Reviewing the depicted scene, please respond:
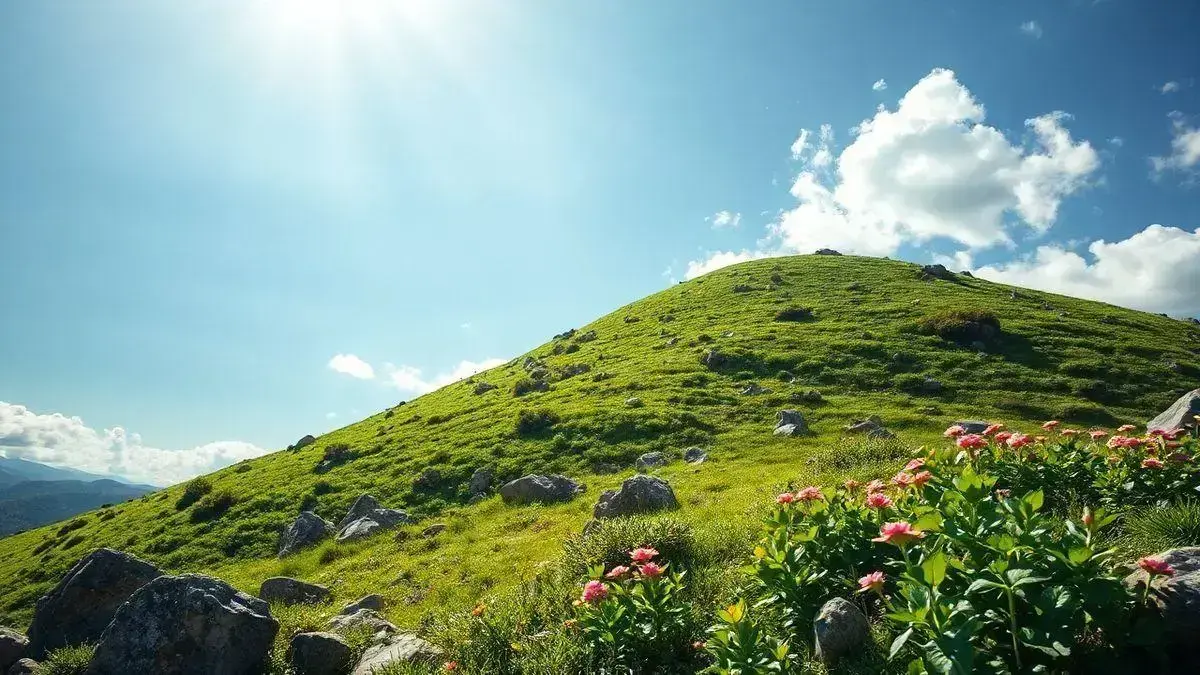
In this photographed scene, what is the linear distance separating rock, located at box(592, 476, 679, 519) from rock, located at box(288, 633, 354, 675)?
910 cm

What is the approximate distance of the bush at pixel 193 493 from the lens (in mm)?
40050

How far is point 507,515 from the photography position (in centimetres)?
2484

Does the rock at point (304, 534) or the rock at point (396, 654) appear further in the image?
the rock at point (304, 534)

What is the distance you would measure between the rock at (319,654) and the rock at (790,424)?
2415 centimetres

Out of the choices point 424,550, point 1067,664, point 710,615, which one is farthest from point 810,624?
point 424,550

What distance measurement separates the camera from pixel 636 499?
19500 millimetres

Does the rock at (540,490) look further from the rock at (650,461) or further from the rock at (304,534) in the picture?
the rock at (304,534)

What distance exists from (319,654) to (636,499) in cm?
1069

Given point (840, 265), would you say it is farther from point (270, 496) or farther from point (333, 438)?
point (270, 496)

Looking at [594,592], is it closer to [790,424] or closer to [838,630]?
[838,630]

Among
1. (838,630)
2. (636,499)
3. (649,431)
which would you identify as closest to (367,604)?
(636,499)

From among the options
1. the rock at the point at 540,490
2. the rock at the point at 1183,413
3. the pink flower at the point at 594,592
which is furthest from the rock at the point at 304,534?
the rock at the point at 1183,413

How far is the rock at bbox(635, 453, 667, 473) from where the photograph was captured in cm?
2953

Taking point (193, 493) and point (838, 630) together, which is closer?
point (838, 630)
